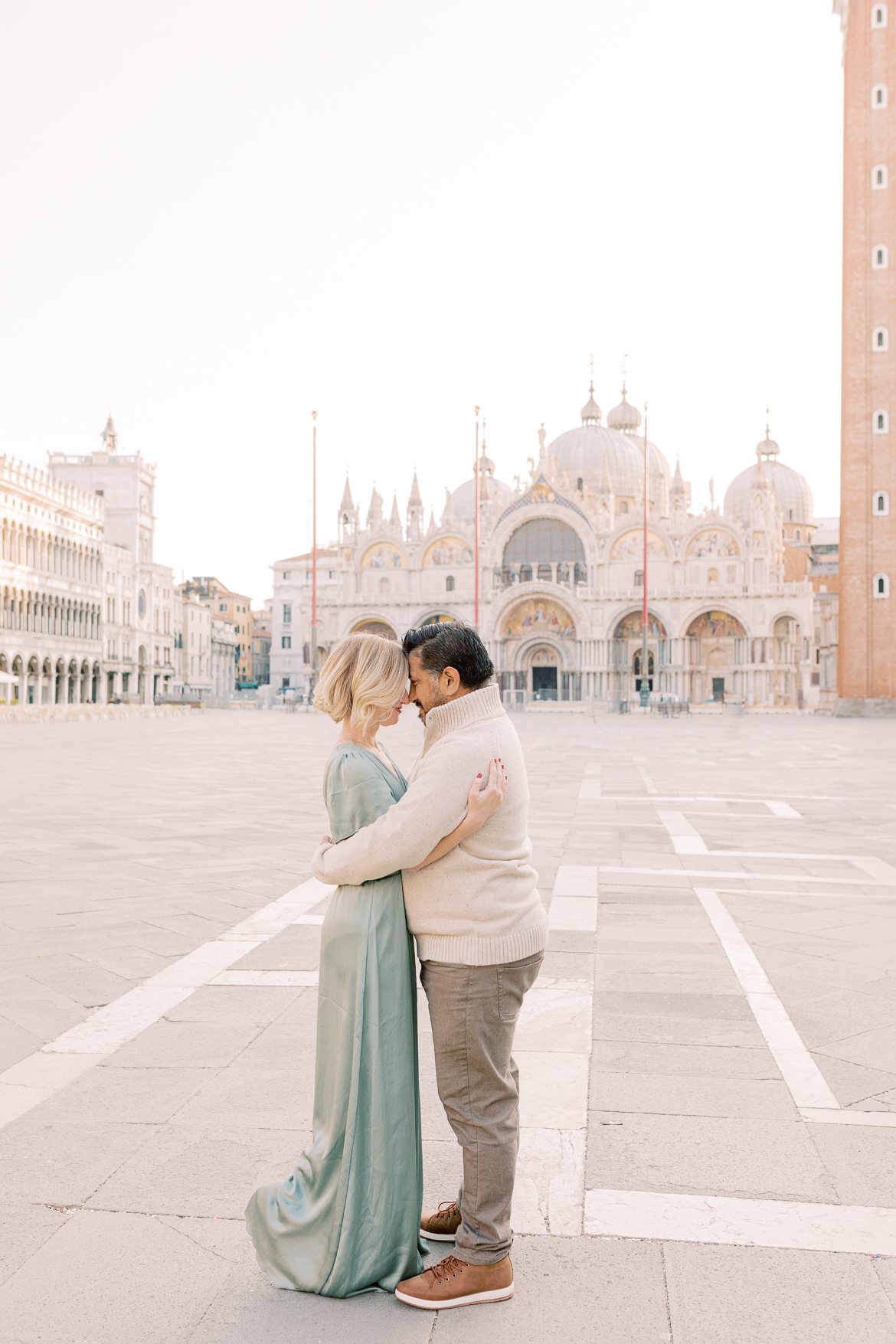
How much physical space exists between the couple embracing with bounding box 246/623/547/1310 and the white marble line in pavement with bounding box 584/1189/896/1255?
467 mm

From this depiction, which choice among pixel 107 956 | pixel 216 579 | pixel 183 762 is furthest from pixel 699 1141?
pixel 216 579

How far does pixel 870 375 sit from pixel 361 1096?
1892 inches

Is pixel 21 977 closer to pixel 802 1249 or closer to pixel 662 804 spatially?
pixel 802 1249

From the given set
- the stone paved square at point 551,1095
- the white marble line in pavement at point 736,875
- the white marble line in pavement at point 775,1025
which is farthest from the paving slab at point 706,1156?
the white marble line in pavement at point 736,875

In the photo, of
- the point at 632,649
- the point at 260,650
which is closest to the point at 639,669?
the point at 632,649

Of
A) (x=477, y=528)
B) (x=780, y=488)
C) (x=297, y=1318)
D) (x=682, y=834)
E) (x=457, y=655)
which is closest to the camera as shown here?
(x=297, y=1318)

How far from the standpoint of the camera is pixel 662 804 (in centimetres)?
1316

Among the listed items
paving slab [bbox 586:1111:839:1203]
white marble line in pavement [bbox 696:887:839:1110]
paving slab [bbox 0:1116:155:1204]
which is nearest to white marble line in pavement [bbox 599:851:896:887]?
white marble line in pavement [bbox 696:887:839:1110]

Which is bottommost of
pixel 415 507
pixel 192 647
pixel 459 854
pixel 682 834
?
pixel 682 834

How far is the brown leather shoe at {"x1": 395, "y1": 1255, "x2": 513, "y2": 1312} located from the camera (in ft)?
8.97

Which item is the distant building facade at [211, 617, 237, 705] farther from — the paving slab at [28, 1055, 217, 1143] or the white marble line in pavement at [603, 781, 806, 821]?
the paving slab at [28, 1055, 217, 1143]

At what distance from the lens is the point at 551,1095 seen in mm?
4031

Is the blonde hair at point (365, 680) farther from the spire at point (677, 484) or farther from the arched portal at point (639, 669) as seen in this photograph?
the spire at point (677, 484)

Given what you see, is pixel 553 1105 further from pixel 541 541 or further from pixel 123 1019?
pixel 541 541
